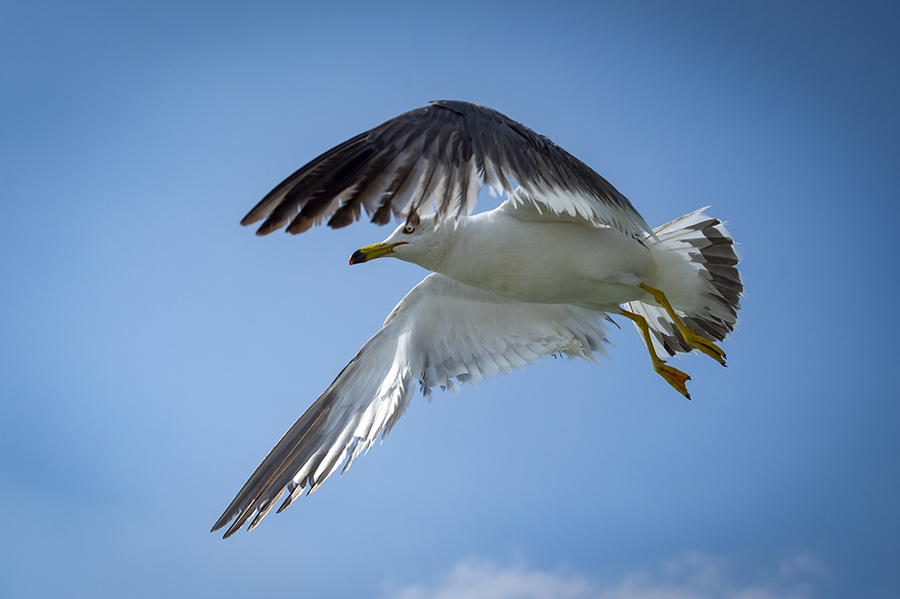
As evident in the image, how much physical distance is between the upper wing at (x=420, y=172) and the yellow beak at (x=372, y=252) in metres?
0.96

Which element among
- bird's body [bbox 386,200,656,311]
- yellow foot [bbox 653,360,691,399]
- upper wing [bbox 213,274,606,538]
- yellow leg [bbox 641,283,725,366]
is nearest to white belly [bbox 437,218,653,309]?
bird's body [bbox 386,200,656,311]

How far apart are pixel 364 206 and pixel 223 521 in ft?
7.63

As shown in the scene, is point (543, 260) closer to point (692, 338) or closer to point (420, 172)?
point (692, 338)

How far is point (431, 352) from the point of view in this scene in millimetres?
3922

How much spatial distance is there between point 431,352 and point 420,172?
2089 millimetres

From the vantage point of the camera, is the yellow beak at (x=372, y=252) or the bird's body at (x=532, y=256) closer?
the bird's body at (x=532, y=256)

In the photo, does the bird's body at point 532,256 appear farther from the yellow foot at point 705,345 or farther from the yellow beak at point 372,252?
the yellow foot at point 705,345

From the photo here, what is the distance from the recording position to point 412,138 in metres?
2.00

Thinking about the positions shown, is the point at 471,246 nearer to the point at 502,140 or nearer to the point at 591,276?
the point at 591,276

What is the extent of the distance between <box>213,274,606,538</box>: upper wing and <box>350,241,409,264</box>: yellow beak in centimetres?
63

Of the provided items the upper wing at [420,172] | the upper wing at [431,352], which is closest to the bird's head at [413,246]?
the upper wing at [431,352]

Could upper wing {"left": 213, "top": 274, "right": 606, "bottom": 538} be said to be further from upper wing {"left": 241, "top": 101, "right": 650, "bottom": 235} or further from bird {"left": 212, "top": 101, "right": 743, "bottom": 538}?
upper wing {"left": 241, "top": 101, "right": 650, "bottom": 235}

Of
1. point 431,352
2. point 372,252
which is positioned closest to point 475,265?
point 372,252

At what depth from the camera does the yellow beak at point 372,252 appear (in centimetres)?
314
